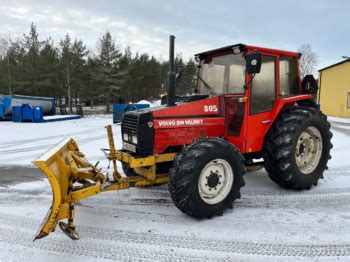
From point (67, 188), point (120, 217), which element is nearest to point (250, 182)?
point (120, 217)

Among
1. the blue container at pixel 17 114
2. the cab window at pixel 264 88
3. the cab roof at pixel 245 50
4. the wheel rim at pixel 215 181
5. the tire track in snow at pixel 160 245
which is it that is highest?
the cab roof at pixel 245 50

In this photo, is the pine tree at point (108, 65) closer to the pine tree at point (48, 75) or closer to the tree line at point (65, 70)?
the tree line at point (65, 70)

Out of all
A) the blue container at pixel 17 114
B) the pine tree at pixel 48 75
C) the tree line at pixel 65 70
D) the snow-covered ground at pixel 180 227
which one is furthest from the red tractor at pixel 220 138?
the pine tree at pixel 48 75

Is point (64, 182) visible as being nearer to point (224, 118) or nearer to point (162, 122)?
point (162, 122)

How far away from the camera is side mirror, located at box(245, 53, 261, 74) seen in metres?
4.10

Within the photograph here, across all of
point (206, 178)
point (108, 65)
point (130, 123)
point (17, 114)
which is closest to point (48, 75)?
point (108, 65)

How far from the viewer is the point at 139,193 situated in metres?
5.05

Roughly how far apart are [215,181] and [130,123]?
1434mm

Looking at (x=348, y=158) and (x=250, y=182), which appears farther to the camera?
(x=348, y=158)

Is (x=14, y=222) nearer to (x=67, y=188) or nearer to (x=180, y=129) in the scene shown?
(x=67, y=188)

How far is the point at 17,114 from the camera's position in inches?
715

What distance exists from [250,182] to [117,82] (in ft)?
101

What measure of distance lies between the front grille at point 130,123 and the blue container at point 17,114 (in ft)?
51.6

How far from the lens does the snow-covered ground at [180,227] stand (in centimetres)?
320
